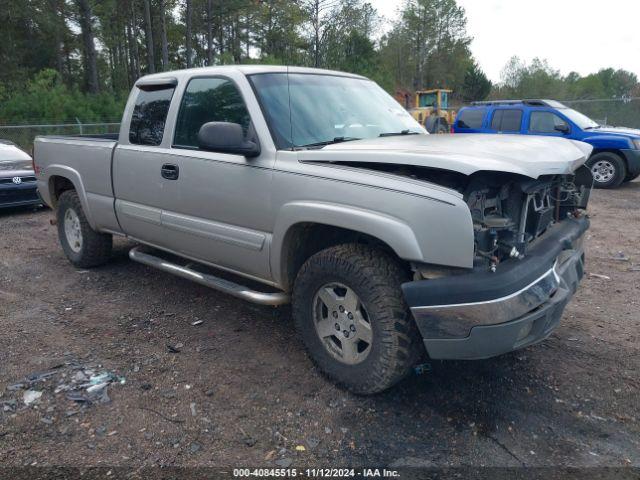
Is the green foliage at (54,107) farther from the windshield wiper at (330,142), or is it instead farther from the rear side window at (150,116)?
the windshield wiper at (330,142)

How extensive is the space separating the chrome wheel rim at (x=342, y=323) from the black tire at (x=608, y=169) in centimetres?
1010

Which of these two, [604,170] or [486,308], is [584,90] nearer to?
[604,170]

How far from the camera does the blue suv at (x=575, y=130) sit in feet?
37.1

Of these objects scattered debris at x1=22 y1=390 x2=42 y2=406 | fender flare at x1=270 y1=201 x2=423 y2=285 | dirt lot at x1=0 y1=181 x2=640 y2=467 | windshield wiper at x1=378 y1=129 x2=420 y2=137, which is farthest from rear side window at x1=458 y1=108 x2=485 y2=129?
scattered debris at x1=22 y1=390 x2=42 y2=406

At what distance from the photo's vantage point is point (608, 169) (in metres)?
11.6

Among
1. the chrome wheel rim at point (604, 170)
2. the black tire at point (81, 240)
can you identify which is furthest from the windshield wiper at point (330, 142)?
the chrome wheel rim at point (604, 170)

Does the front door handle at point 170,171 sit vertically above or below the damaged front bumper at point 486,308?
above

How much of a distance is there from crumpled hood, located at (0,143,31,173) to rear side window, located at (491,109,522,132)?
9.81 m

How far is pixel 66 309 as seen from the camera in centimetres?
475

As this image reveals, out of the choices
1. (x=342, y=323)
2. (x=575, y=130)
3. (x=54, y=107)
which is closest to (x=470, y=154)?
(x=342, y=323)

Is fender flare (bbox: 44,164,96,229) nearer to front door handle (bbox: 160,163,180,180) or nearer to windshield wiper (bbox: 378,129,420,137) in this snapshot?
front door handle (bbox: 160,163,180,180)

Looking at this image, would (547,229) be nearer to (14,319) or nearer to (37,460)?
(37,460)

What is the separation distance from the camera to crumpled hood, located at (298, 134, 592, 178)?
2.68m

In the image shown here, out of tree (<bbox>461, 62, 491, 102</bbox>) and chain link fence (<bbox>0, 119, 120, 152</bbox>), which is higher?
tree (<bbox>461, 62, 491, 102</bbox>)
